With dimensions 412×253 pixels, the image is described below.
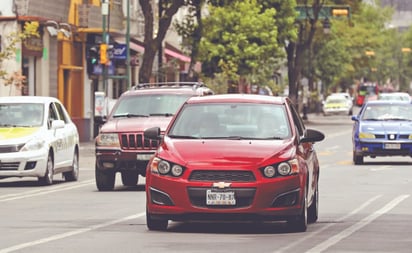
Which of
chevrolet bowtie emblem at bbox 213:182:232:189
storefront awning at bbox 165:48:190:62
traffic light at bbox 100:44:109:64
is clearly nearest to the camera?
chevrolet bowtie emblem at bbox 213:182:232:189

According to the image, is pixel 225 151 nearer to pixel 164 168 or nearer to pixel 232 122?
pixel 164 168

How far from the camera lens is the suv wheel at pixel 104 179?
980 inches

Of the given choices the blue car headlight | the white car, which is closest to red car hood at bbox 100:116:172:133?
the white car

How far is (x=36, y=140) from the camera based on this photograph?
26453 millimetres

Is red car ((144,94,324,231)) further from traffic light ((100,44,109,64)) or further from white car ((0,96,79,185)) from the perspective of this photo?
traffic light ((100,44,109,64))

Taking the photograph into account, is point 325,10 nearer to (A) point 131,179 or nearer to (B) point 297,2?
(B) point 297,2

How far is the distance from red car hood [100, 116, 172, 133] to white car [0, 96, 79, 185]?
1984 millimetres

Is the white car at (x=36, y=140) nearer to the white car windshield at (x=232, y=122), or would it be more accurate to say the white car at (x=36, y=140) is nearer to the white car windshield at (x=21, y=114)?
the white car windshield at (x=21, y=114)

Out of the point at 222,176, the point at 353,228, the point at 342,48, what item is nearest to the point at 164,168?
the point at 222,176

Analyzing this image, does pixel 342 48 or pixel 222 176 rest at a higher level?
pixel 222 176

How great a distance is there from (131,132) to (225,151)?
890 cm

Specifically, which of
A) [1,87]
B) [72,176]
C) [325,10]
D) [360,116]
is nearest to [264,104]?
[72,176]

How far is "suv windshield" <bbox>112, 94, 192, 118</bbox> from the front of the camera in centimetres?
2538

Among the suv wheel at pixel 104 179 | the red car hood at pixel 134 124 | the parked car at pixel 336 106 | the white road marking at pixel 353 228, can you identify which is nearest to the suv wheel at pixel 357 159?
the red car hood at pixel 134 124
